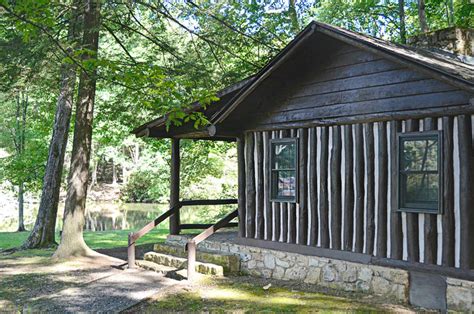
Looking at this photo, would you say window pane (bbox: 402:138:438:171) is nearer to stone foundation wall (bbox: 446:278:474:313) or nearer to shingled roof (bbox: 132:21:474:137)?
shingled roof (bbox: 132:21:474:137)

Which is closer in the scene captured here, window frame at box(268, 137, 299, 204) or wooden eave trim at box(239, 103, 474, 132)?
wooden eave trim at box(239, 103, 474, 132)

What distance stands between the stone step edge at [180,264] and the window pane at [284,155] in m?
2.57

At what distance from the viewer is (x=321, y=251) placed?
9758mm

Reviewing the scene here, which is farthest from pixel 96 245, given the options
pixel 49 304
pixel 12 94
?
pixel 49 304

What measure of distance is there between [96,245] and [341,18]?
1574cm

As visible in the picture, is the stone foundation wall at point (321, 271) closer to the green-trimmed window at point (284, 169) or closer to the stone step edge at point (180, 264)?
the stone step edge at point (180, 264)

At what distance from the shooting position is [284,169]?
1070 centimetres

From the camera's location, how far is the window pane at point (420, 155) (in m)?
7.94

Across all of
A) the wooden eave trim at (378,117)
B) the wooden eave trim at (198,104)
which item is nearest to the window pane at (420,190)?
the wooden eave trim at (378,117)

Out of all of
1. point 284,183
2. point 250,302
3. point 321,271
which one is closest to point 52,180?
point 284,183

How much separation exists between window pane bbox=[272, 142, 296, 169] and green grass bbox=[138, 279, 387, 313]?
103 inches

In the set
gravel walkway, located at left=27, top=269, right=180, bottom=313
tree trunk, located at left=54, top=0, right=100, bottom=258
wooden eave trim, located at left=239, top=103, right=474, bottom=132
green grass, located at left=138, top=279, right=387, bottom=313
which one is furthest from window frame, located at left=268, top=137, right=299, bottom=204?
tree trunk, located at left=54, top=0, right=100, bottom=258

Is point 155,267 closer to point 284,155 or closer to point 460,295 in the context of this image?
point 284,155

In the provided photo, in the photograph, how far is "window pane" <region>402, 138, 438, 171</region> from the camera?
26.0 ft
